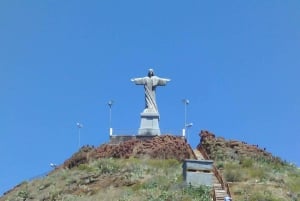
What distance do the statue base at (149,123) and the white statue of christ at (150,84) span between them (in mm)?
701

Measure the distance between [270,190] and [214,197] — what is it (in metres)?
4.51

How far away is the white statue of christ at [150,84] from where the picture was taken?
5600 cm

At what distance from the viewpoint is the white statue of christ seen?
56.0m

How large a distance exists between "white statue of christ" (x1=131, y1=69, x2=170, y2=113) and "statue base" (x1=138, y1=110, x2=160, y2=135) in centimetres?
70

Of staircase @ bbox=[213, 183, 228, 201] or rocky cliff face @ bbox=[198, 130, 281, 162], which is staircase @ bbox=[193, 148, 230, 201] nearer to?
staircase @ bbox=[213, 183, 228, 201]

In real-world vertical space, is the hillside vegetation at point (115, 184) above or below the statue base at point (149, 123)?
below

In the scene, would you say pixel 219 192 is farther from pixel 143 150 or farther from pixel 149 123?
pixel 149 123

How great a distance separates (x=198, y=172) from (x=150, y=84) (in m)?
21.6

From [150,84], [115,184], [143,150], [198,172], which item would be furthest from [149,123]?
[198,172]

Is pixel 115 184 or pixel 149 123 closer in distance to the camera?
pixel 115 184

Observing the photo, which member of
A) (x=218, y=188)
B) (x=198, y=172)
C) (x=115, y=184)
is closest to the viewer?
(x=218, y=188)

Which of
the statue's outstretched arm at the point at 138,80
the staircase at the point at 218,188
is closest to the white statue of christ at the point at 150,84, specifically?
the statue's outstretched arm at the point at 138,80

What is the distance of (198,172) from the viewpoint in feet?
118

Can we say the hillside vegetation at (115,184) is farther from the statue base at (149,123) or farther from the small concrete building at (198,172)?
the statue base at (149,123)
